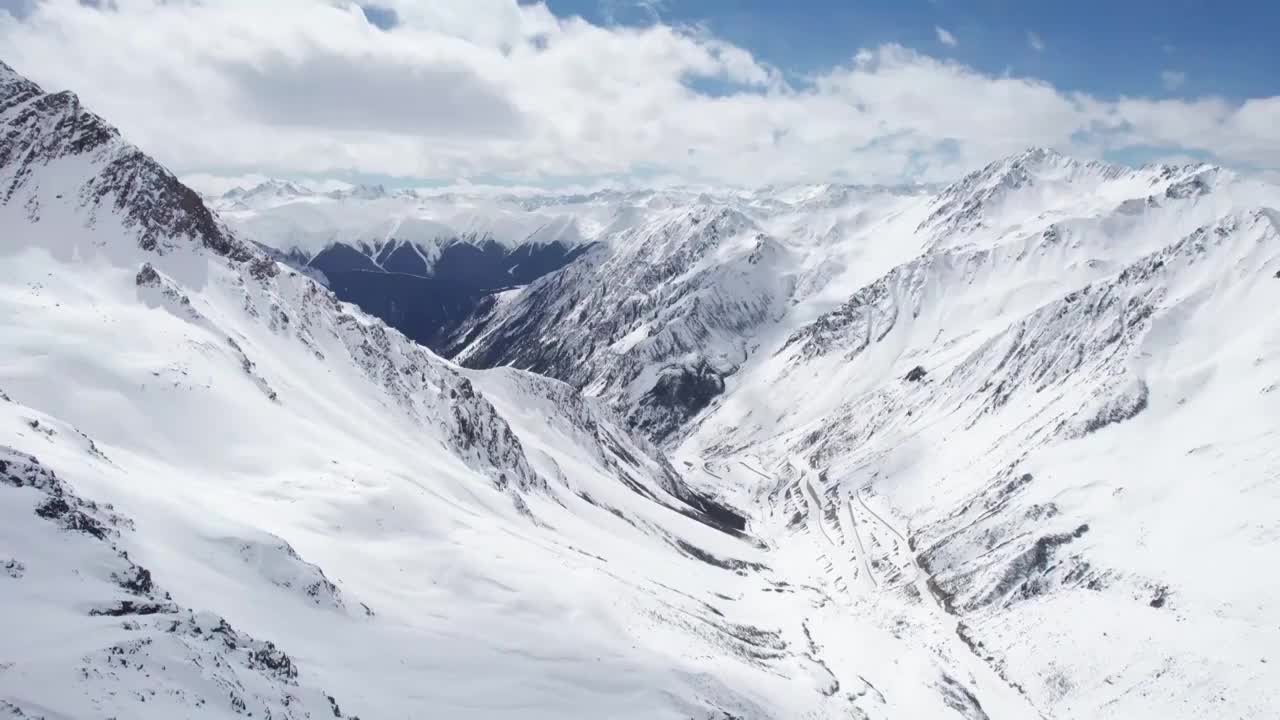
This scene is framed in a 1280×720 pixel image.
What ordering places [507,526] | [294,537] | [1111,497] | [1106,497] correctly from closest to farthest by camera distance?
1. [294,537]
2. [507,526]
3. [1111,497]
4. [1106,497]

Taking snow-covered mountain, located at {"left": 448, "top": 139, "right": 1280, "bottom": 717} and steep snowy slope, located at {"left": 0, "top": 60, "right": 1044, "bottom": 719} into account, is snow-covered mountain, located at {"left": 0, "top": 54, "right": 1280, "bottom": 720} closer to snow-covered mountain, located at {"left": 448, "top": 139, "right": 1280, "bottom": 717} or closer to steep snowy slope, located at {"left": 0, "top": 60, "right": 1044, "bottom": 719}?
steep snowy slope, located at {"left": 0, "top": 60, "right": 1044, "bottom": 719}

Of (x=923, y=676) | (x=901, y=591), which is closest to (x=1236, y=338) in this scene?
(x=901, y=591)

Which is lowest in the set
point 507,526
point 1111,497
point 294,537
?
point 294,537

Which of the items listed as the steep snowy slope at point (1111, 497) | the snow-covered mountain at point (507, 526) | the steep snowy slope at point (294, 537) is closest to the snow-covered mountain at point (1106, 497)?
the steep snowy slope at point (1111, 497)

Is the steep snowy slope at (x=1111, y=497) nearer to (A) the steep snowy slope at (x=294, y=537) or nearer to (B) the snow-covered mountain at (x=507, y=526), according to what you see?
(B) the snow-covered mountain at (x=507, y=526)

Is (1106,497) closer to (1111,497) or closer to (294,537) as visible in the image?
(1111,497)

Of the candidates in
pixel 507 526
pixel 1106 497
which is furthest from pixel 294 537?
pixel 1106 497
